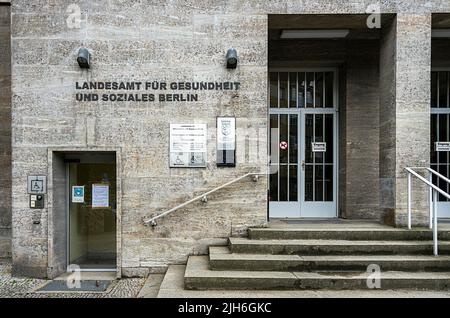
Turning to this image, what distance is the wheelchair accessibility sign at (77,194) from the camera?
663cm

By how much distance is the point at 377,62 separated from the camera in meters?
7.61

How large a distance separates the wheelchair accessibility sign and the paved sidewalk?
1.44 metres

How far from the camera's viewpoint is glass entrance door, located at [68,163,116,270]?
661cm

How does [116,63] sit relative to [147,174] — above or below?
above

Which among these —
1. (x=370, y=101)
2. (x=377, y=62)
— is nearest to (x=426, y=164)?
(x=370, y=101)

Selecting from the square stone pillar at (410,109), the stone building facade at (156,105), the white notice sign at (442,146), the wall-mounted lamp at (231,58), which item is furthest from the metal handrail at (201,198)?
the white notice sign at (442,146)

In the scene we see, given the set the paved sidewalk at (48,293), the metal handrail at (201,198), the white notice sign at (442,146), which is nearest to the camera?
the paved sidewalk at (48,293)

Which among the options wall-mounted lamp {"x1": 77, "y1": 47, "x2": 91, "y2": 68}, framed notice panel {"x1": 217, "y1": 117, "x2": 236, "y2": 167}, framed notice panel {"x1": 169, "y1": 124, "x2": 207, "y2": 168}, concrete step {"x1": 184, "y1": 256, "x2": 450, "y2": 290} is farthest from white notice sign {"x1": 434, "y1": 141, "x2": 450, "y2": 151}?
wall-mounted lamp {"x1": 77, "y1": 47, "x2": 91, "y2": 68}

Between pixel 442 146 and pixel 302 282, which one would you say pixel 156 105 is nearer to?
pixel 302 282

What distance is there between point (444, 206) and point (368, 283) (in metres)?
4.06

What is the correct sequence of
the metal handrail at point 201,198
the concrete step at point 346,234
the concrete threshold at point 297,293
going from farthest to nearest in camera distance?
the metal handrail at point 201,198 < the concrete step at point 346,234 < the concrete threshold at point 297,293

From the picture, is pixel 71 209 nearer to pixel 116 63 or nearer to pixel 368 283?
pixel 116 63

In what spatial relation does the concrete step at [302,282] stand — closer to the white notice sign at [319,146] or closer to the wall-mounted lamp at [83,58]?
the white notice sign at [319,146]

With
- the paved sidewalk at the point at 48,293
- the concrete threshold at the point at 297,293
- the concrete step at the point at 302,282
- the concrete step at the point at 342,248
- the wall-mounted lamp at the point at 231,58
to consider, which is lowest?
the paved sidewalk at the point at 48,293
